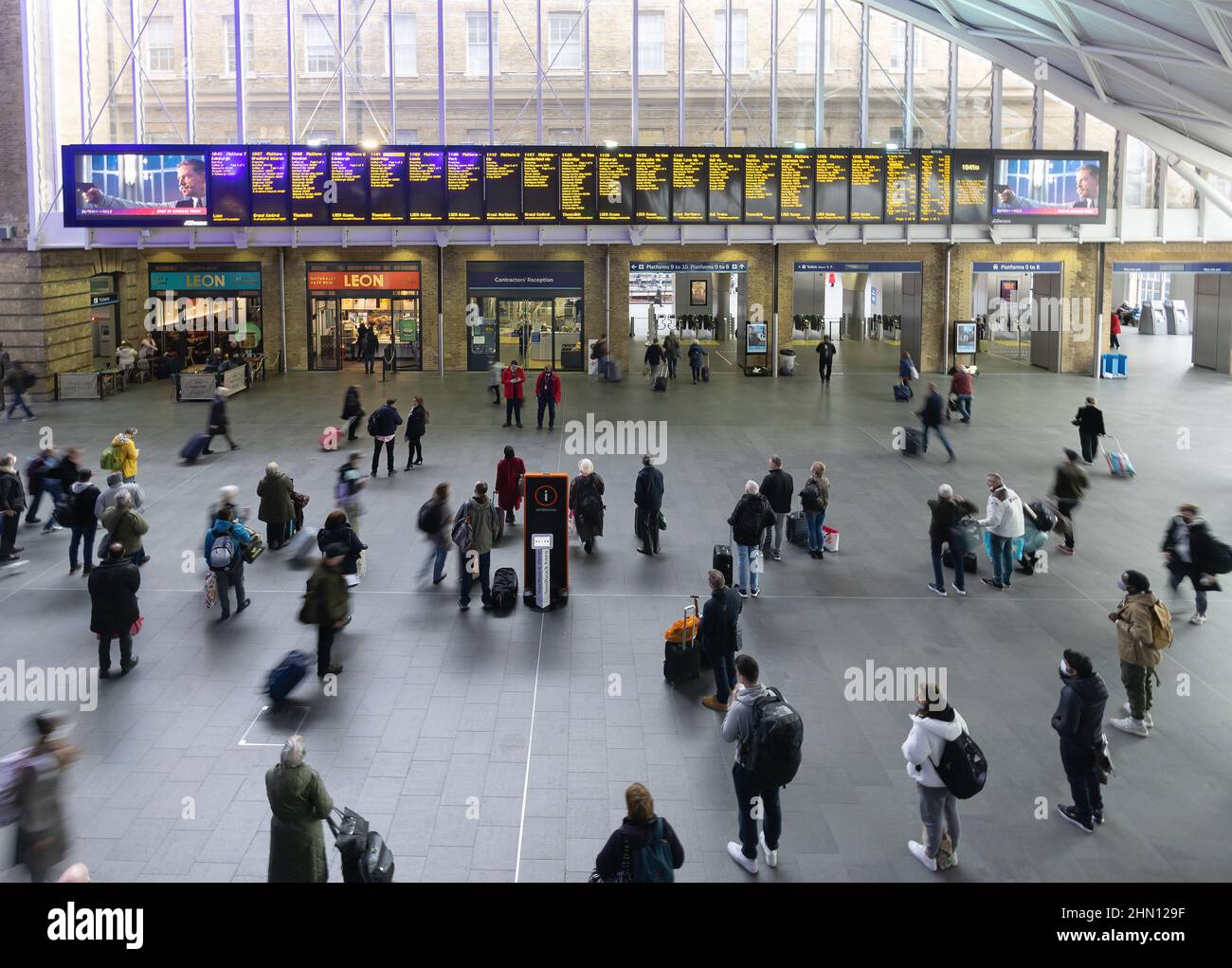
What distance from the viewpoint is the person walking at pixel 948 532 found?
1450 centimetres

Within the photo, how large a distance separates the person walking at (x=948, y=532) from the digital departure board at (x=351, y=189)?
62.9 feet

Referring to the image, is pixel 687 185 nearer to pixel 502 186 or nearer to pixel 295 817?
pixel 502 186

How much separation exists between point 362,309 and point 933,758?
3008 cm

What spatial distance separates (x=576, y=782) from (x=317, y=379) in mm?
25689

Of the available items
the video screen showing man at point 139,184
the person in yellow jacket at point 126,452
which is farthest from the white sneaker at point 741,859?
the video screen showing man at point 139,184

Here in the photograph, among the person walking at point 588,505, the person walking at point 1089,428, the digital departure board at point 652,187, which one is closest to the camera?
the person walking at point 588,505

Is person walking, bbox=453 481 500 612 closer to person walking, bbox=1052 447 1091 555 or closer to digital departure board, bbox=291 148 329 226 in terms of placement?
person walking, bbox=1052 447 1091 555

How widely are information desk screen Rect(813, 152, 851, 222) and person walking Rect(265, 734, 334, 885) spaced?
25633 millimetres

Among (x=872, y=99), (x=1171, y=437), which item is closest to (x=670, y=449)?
(x=1171, y=437)

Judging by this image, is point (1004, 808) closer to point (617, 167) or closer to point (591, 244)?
point (617, 167)

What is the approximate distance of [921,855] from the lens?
8.61 metres

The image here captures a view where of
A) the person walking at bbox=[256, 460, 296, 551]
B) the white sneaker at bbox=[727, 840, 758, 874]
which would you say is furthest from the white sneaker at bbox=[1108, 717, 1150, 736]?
the person walking at bbox=[256, 460, 296, 551]

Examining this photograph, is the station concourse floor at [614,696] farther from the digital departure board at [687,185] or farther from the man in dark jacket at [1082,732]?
the digital departure board at [687,185]

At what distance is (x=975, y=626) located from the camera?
13.8 meters
